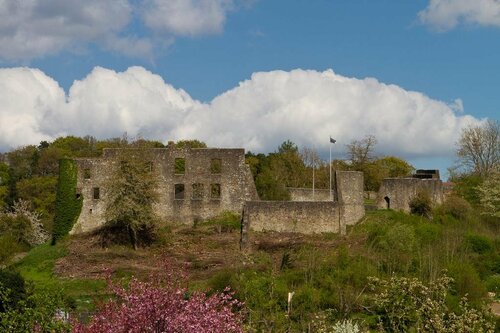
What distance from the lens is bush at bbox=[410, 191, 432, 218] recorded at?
4488cm

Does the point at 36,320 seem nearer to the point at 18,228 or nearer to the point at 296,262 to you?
the point at 296,262

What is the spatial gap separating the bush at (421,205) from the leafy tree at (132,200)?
18.4 m

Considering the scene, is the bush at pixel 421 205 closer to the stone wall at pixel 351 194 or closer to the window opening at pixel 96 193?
the stone wall at pixel 351 194

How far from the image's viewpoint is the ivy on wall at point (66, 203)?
40000mm

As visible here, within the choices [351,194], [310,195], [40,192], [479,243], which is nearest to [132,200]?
[351,194]

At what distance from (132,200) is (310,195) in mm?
13816

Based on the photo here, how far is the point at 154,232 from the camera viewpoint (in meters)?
36.6

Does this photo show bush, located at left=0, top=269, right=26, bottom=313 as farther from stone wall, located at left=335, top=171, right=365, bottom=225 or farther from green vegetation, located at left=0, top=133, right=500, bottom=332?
stone wall, located at left=335, top=171, right=365, bottom=225

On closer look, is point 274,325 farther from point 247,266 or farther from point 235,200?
point 235,200

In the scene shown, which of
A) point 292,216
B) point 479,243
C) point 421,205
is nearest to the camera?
point 479,243

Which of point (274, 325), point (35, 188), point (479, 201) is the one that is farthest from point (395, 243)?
point (35, 188)

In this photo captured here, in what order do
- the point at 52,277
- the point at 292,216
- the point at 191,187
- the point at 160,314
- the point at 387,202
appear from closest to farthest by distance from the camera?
1. the point at 160,314
2. the point at 52,277
3. the point at 292,216
4. the point at 191,187
5. the point at 387,202

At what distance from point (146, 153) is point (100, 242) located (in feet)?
20.7

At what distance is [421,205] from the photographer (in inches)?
1773
